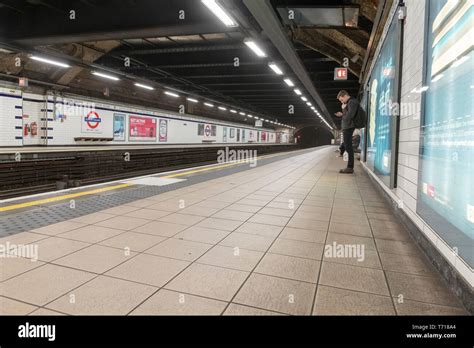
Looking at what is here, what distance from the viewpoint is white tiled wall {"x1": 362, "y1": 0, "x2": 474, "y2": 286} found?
336 centimetres

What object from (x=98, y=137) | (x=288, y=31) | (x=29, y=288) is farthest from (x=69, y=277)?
(x=98, y=137)

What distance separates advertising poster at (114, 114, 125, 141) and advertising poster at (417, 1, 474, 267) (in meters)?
16.4

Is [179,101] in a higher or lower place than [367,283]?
higher

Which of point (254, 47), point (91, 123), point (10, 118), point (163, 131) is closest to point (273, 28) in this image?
point (254, 47)

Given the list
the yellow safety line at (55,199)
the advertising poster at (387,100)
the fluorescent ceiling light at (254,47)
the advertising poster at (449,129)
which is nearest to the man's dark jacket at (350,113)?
the advertising poster at (387,100)

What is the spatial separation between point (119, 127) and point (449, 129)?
56.4 ft

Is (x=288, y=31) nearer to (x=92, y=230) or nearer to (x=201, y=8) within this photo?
(x=201, y=8)

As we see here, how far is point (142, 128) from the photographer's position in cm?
1925

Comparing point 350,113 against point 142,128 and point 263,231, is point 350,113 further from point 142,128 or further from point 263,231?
point 142,128

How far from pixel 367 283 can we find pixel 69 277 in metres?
2.22

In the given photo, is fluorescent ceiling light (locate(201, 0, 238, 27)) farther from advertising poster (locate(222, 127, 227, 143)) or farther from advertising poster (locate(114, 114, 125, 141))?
advertising poster (locate(222, 127, 227, 143))
